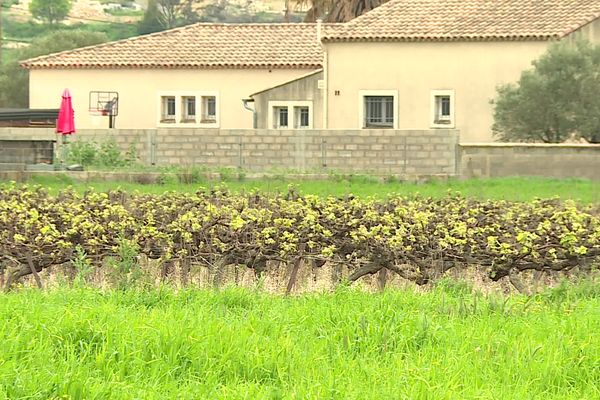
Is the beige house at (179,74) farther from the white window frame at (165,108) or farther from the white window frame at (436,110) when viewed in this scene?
the white window frame at (436,110)

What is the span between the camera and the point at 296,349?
8789 millimetres

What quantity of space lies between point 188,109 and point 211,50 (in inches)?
89.6

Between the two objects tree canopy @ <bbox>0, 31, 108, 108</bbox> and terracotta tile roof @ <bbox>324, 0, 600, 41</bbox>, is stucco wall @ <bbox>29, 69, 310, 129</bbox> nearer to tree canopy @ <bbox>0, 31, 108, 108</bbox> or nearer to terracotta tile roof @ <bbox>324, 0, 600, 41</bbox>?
terracotta tile roof @ <bbox>324, 0, 600, 41</bbox>

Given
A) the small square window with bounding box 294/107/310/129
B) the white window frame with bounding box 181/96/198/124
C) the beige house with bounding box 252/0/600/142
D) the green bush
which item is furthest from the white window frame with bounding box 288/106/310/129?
the green bush

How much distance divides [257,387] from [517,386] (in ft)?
5.26

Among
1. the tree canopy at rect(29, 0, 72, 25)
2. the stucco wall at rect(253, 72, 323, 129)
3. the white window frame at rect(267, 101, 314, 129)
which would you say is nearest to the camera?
the stucco wall at rect(253, 72, 323, 129)

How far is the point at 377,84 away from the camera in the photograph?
39.8 m

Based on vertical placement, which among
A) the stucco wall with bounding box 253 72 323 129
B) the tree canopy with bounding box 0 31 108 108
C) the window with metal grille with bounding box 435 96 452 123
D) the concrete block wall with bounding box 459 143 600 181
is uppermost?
the tree canopy with bounding box 0 31 108 108

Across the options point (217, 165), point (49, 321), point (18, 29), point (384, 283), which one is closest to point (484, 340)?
point (49, 321)

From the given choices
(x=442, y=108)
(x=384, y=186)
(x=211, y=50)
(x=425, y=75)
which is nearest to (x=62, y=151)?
(x=384, y=186)

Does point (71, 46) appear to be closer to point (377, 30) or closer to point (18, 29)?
point (377, 30)

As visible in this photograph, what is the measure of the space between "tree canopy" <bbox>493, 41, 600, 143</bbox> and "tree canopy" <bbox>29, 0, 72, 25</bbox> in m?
112

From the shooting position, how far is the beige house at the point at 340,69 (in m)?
38.9

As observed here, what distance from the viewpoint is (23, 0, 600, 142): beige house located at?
38.9m
